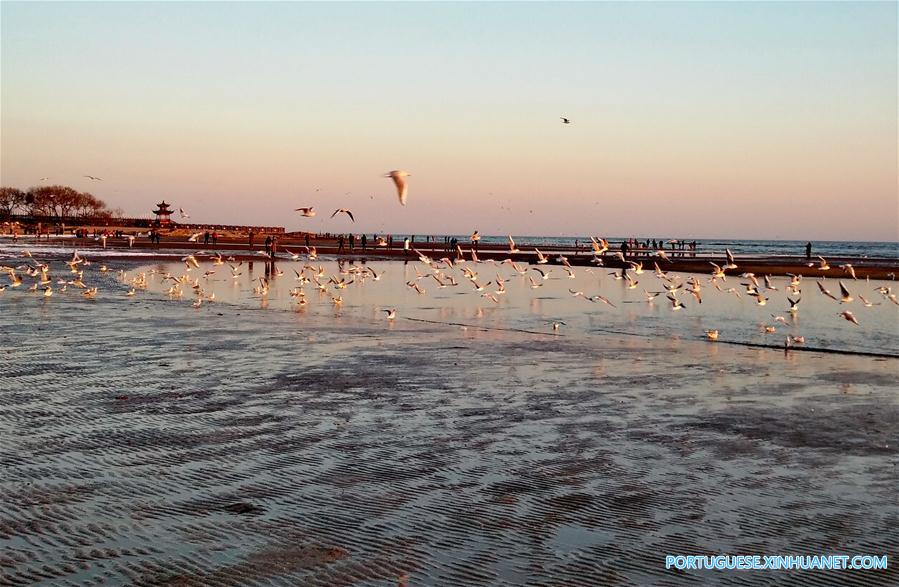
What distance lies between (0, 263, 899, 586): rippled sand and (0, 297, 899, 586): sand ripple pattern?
4 centimetres

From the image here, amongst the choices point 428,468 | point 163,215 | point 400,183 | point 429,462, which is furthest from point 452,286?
point 163,215

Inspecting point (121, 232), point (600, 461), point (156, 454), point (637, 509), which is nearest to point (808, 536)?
point (637, 509)

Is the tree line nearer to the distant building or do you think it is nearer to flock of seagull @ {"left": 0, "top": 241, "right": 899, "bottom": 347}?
the distant building

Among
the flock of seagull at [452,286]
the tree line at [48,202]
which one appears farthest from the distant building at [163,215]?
the flock of seagull at [452,286]

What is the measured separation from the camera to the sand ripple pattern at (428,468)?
7227 millimetres

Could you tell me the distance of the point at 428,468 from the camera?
993cm

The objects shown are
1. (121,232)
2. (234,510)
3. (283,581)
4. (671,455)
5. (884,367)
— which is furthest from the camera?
(121,232)

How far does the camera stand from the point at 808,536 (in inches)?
313

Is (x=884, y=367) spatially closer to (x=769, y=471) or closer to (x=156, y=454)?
(x=769, y=471)

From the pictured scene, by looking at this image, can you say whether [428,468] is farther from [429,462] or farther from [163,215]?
[163,215]

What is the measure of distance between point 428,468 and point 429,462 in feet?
0.82

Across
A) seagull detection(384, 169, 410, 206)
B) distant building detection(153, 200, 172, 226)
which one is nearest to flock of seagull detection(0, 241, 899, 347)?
seagull detection(384, 169, 410, 206)

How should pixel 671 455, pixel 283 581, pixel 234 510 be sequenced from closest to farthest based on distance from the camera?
pixel 283 581, pixel 234 510, pixel 671 455

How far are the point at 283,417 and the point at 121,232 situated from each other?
14707 cm
